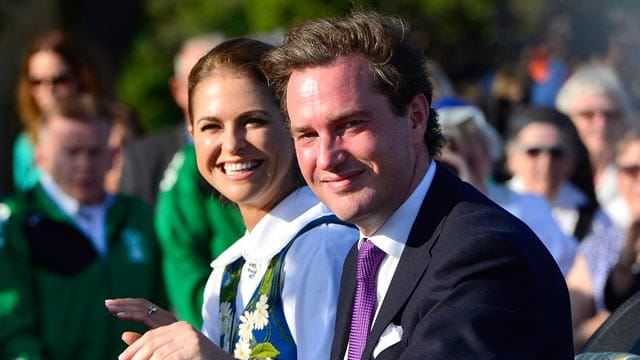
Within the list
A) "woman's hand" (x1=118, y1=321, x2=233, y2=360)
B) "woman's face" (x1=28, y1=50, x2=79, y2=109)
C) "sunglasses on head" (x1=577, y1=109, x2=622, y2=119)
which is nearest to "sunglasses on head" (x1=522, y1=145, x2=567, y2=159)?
"sunglasses on head" (x1=577, y1=109, x2=622, y2=119)

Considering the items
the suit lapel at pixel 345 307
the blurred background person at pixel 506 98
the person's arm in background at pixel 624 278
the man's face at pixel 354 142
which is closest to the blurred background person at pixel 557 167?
the person's arm in background at pixel 624 278

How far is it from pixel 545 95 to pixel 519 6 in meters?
6.63

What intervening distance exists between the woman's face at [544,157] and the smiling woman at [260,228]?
126 inches

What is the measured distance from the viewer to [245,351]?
12.6 feet

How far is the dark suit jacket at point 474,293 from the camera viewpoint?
294 centimetres

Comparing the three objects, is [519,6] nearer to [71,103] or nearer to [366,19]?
[71,103]

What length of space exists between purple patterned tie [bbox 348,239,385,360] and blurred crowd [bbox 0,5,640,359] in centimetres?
216

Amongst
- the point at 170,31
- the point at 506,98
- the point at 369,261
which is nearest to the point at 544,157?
the point at 506,98

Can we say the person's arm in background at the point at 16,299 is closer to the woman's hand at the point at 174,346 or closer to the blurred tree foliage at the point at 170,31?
the woman's hand at the point at 174,346

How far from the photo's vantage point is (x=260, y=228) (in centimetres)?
402

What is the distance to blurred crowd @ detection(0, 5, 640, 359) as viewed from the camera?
20.5 feet

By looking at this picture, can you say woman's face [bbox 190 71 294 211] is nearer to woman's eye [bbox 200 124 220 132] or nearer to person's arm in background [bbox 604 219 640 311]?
woman's eye [bbox 200 124 220 132]

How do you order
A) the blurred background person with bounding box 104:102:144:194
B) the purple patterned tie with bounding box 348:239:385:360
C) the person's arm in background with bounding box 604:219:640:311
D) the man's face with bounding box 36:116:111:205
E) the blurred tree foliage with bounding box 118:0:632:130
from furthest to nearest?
the blurred tree foliage with bounding box 118:0:632:130, the blurred background person with bounding box 104:102:144:194, the man's face with bounding box 36:116:111:205, the person's arm in background with bounding box 604:219:640:311, the purple patterned tie with bounding box 348:239:385:360

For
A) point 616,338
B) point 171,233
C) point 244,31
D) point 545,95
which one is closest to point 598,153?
point 545,95
